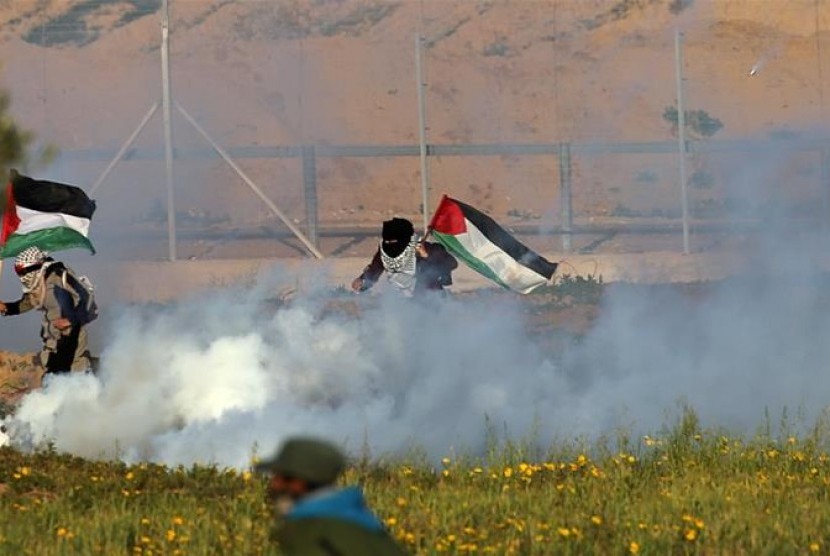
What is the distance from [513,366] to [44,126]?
1821cm

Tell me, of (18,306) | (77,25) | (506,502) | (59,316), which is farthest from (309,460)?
(77,25)

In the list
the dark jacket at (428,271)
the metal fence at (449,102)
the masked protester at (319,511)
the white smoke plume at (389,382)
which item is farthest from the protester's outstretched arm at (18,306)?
the metal fence at (449,102)

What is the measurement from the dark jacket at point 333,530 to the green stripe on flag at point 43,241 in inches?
462

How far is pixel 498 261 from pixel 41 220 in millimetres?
4507

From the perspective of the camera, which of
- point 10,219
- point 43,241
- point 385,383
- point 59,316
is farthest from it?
point 10,219

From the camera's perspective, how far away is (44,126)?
111 feet

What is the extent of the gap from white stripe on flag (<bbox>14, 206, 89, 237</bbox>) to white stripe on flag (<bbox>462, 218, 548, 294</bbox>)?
3.77 meters

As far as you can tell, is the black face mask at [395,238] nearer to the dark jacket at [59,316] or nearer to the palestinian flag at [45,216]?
the palestinian flag at [45,216]

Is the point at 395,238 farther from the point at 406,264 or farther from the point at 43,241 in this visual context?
Result: the point at 43,241

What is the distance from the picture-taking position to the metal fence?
1196 inches

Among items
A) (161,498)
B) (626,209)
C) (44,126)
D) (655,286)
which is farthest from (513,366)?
(44,126)

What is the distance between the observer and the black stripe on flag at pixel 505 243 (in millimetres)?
19562

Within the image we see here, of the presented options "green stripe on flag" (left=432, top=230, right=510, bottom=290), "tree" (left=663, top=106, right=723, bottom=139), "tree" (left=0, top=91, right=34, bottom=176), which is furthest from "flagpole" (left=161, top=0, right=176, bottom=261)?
"tree" (left=663, top=106, right=723, bottom=139)

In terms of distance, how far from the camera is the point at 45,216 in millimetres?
18078
